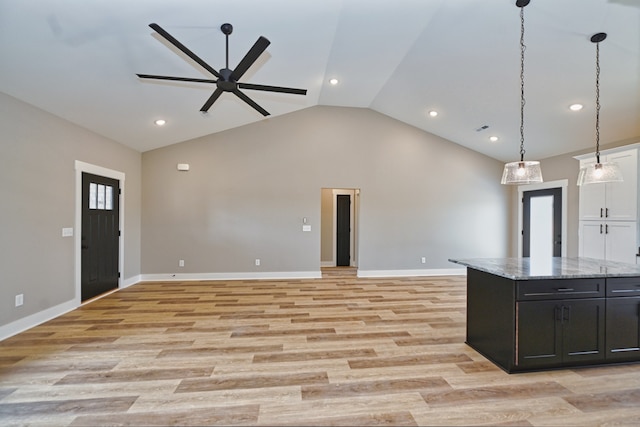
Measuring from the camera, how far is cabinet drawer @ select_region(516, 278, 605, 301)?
2520 mm

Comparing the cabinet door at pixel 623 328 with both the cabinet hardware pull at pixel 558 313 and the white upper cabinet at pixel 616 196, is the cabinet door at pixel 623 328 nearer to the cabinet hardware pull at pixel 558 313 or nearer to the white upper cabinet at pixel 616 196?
the cabinet hardware pull at pixel 558 313

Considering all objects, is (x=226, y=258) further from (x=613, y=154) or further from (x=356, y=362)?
(x=613, y=154)

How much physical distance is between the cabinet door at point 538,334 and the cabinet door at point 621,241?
284 cm

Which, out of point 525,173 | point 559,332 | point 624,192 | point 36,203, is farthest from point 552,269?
point 36,203

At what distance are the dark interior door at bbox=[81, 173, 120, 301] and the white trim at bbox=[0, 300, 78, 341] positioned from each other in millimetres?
387

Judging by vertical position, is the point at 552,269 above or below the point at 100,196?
below

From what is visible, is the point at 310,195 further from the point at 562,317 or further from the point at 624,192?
the point at 624,192

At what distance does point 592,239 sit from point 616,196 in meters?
0.76

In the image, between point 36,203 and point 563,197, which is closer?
point 36,203

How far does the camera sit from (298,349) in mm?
3000

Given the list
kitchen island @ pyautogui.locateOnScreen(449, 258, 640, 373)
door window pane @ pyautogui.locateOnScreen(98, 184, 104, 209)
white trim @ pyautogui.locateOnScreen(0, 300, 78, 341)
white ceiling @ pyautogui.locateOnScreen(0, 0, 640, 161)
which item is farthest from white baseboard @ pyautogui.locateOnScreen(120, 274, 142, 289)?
kitchen island @ pyautogui.locateOnScreen(449, 258, 640, 373)

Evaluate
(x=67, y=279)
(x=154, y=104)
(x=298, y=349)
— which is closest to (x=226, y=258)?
(x=67, y=279)

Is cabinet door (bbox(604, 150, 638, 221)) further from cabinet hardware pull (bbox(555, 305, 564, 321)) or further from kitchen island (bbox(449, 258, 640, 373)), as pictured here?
cabinet hardware pull (bbox(555, 305, 564, 321))

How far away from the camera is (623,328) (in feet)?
8.76
